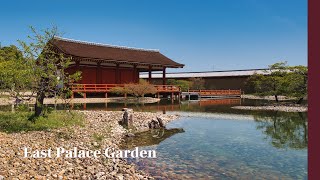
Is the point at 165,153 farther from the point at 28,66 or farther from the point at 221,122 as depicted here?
the point at 221,122

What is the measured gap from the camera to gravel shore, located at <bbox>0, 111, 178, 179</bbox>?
18.7 ft

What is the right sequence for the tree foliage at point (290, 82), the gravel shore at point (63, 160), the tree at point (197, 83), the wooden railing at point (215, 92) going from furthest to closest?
1. the tree at point (197, 83)
2. the wooden railing at point (215, 92)
3. the tree foliage at point (290, 82)
4. the gravel shore at point (63, 160)

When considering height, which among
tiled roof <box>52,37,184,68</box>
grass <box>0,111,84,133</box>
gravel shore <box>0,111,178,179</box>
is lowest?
gravel shore <box>0,111,178,179</box>

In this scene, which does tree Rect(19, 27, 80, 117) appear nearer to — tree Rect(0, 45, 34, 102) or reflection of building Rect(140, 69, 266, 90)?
tree Rect(0, 45, 34, 102)

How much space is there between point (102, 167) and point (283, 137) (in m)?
8.36

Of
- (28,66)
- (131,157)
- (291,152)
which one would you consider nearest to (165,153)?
(131,157)

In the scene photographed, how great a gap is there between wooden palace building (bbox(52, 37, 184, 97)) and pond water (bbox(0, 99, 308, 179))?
12462mm

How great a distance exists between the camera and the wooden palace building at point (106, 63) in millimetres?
24875

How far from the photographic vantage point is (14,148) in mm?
6926

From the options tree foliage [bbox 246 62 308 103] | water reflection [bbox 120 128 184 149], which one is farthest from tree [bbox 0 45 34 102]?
tree foliage [bbox 246 62 308 103]

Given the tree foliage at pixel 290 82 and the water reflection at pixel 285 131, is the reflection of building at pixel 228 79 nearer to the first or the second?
the tree foliage at pixel 290 82

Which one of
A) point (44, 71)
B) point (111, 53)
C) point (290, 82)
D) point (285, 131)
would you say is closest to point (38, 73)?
point (44, 71)

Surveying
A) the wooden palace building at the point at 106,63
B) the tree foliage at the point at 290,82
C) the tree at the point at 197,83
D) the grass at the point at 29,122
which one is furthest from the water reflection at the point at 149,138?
the tree at the point at 197,83

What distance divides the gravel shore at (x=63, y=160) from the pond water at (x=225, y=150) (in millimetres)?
755
